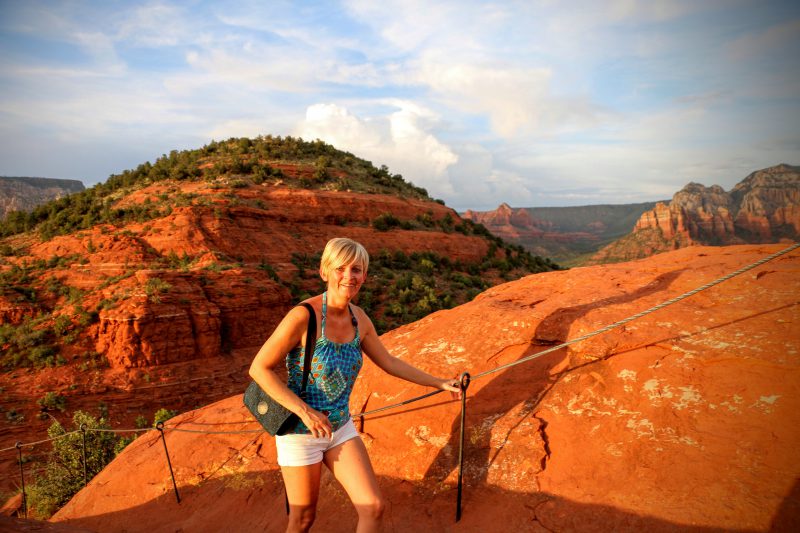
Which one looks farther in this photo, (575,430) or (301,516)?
(575,430)

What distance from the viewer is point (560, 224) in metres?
137

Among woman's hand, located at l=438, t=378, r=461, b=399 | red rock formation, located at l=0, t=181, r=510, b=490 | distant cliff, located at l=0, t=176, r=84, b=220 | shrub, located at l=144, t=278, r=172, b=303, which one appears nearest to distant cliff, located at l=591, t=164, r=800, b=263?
red rock formation, located at l=0, t=181, r=510, b=490

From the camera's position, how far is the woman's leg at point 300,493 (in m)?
2.64

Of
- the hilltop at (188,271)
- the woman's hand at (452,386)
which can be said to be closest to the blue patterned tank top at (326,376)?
the woman's hand at (452,386)

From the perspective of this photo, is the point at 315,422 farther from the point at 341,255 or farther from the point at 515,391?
the point at 515,391

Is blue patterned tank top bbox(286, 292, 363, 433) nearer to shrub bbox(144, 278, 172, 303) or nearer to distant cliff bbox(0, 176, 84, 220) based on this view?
shrub bbox(144, 278, 172, 303)

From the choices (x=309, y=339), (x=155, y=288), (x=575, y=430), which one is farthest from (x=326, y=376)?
(x=155, y=288)

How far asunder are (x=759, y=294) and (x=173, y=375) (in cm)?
1724

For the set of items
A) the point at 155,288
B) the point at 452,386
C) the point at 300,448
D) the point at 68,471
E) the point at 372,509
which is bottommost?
the point at 68,471

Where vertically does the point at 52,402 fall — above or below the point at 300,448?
below

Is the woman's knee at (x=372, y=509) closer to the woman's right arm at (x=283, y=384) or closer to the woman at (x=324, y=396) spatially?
the woman at (x=324, y=396)

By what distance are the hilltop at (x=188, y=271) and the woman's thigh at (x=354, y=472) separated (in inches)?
582

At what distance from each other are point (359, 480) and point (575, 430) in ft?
5.98

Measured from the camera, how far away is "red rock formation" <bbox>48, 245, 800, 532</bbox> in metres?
2.87
